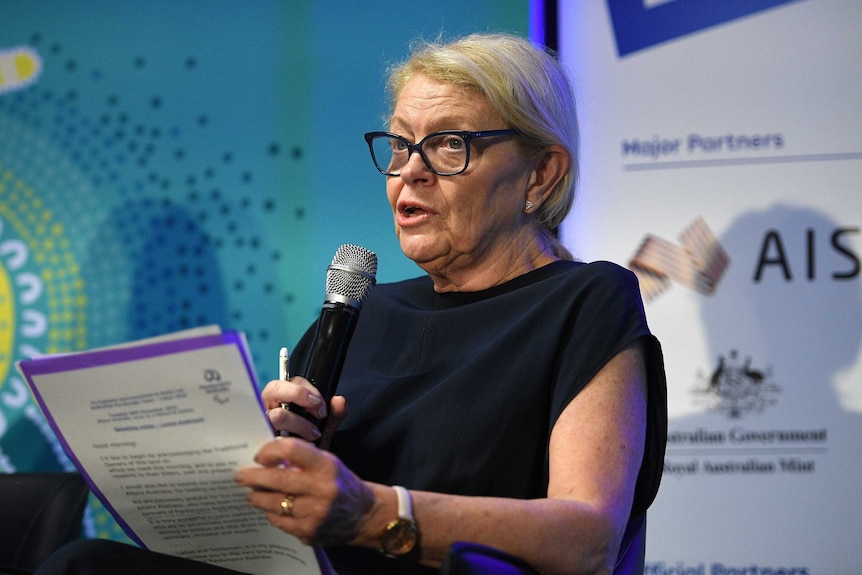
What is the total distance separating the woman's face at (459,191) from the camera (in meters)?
1.79

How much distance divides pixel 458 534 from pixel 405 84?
103cm

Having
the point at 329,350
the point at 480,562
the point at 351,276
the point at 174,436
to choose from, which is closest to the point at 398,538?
the point at 480,562

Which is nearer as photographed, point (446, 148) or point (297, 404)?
point (297, 404)

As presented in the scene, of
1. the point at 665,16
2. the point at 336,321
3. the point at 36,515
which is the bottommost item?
the point at 36,515

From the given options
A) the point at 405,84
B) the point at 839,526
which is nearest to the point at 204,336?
the point at 405,84

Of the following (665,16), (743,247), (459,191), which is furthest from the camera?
(665,16)

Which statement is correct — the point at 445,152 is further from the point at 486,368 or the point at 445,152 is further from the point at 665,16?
the point at 665,16

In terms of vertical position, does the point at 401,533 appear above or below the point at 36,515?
above

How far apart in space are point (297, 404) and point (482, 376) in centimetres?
33

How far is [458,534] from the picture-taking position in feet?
4.04

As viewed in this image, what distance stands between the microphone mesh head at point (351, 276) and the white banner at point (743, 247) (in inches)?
51.0

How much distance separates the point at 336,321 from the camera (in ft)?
5.16

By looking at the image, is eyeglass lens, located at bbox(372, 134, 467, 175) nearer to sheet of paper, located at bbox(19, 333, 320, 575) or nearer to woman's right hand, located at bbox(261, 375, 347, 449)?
woman's right hand, located at bbox(261, 375, 347, 449)

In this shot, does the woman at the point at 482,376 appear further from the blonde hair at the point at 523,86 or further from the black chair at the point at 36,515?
the black chair at the point at 36,515
